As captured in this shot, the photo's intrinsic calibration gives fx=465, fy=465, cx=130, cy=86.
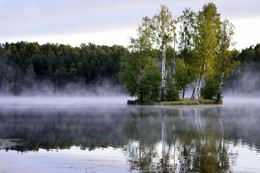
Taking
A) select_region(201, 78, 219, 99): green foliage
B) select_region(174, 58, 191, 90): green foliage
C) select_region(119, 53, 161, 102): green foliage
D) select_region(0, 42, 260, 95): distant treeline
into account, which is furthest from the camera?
select_region(0, 42, 260, 95): distant treeline

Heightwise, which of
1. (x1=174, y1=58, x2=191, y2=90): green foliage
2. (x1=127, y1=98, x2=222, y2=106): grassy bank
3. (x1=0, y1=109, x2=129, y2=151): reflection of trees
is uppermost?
(x1=174, y1=58, x2=191, y2=90): green foliage

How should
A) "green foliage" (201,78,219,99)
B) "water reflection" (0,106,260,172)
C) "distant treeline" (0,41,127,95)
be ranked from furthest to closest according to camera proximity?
"distant treeline" (0,41,127,95) < "green foliage" (201,78,219,99) < "water reflection" (0,106,260,172)

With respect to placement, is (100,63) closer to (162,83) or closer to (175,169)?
(162,83)

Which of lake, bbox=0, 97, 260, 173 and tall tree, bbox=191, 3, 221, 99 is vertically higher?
tall tree, bbox=191, 3, 221, 99

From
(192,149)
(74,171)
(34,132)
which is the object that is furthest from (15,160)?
(34,132)

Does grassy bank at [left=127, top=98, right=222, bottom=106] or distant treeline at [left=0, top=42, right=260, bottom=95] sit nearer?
grassy bank at [left=127, top=98, right=222, bottom=106]

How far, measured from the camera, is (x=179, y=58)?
219ft

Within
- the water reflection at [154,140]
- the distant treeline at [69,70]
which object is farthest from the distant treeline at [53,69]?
the water reflection at [154,140]

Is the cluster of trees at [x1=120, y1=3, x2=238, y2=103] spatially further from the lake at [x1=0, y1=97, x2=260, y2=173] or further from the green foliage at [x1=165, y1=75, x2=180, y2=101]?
the lake at [x1=0, y1=97, x2=260, y2=173]

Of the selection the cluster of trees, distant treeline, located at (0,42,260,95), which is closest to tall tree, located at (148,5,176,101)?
the cluster of trees

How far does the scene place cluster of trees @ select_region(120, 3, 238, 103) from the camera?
6350cm

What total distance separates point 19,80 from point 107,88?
87.0 ft

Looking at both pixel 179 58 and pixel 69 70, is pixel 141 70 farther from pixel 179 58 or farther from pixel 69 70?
pixel 69 70

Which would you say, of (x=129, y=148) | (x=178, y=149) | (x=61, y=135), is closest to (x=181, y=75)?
(x=61, y=135)
